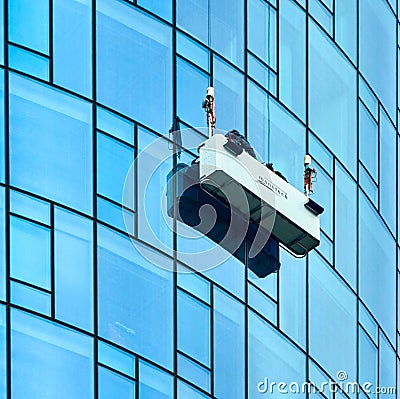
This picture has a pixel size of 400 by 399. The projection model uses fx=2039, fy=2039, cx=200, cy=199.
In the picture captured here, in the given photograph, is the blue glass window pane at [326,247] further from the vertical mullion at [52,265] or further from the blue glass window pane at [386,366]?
the vertical mullion at [52,265]

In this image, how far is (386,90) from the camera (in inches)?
2014

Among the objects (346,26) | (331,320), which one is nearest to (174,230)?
(331,320)

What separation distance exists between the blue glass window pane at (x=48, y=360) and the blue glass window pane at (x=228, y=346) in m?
3.58

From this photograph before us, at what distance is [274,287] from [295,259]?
109 cm

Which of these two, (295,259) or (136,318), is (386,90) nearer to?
(295,259)

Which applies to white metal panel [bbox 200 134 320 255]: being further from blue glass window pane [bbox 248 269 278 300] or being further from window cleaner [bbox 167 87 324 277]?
blue glass window pane [bbox 248 269 278 300]

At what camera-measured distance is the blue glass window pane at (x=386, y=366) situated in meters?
48.6

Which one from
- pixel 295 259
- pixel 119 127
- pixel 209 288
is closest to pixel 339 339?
pixel 295 259

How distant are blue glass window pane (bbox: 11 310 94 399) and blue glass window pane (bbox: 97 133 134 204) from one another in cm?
312

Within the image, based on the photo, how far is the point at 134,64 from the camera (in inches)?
1635

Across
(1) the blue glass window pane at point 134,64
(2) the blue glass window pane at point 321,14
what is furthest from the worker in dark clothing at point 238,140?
(2) the blue glass window pane at point 321,14

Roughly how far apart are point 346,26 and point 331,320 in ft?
24.4

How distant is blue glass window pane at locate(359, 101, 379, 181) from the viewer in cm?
4894

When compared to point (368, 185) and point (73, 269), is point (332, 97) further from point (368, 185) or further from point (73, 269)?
point (73, 269)
